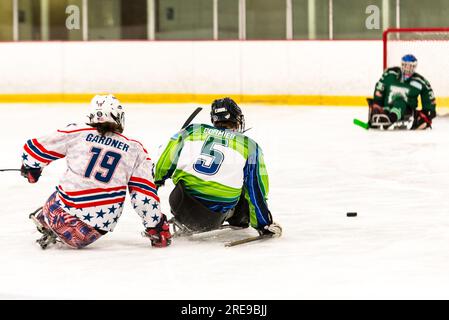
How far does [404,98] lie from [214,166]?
6.74 metres

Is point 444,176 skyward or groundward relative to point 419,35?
groundward

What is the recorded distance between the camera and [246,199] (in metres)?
5.91

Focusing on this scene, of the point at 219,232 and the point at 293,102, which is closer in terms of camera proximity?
the point at 219,232

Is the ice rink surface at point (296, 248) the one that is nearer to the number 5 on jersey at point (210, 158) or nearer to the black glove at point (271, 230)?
the black glove at point (271, 230)

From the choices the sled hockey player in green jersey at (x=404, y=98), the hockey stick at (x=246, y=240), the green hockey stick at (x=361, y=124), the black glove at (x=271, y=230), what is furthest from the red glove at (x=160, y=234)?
the sled hockey player in green jersey at (x=404, y=98)

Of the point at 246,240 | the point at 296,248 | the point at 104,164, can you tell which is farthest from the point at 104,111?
the point at 296,248

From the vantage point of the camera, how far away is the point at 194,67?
14.8 m

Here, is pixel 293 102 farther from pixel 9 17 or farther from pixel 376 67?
pixel 9 17

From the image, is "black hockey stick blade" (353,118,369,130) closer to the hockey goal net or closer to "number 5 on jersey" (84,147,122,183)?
the hockey goal net

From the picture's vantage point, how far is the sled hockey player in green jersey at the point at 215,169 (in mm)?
5723

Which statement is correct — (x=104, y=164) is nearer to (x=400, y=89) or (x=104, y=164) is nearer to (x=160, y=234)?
(x=160, y=234)
